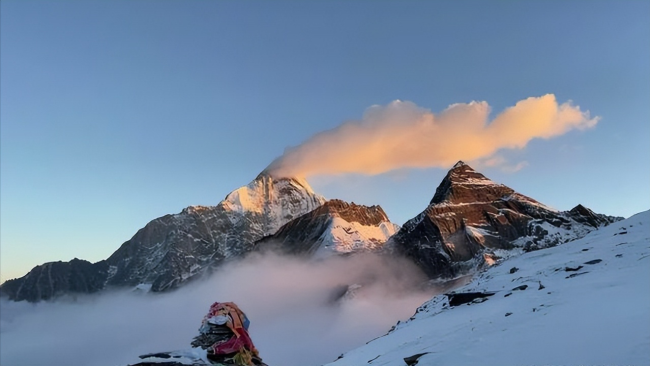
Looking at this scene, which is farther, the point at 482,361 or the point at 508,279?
the point at 508,279

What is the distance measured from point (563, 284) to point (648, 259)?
552 cm

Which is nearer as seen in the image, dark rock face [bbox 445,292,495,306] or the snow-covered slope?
the snow-covered slope

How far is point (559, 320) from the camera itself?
19.9m

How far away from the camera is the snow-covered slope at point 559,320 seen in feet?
50.4

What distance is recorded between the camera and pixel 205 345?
19688 millimetres

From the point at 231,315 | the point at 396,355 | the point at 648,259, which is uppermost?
the point at 231,315

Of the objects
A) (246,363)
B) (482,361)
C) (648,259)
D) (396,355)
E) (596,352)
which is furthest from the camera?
(648,259)

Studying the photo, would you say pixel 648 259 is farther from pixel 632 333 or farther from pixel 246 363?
pixel 246 363

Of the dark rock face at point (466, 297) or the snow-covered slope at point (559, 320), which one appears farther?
the dark rock face at point (466, 297)

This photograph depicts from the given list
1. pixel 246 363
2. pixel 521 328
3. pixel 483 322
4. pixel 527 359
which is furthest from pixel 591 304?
pixel 246 363

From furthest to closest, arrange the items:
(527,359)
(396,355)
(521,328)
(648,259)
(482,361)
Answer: (648,259) < (396,355) < (521,328) < (482,361) < (527,359)

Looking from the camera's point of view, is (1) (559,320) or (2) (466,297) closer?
(1) (559,320)

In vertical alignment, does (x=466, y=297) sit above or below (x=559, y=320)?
below

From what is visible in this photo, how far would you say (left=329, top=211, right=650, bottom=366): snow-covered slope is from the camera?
1535 centimetres
